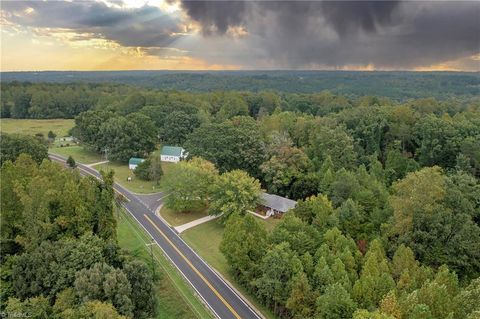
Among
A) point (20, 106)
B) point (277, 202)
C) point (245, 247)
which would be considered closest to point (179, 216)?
point (277, 202)

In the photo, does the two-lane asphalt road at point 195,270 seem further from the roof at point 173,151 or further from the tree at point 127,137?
the roof at point 173,151

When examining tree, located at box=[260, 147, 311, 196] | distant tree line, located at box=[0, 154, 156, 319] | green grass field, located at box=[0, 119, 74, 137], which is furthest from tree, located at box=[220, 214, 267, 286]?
green grass field, located at box=[0, 119, 74, 137]

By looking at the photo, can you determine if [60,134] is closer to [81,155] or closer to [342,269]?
[81,155]

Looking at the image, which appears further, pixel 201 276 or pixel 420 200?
pixel 201 276

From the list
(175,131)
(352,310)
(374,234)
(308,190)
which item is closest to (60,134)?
(175,131)

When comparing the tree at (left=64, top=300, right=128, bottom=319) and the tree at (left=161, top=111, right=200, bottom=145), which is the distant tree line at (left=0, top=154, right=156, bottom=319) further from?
the tree at (left=161, top=111, right=200, bottom=145)

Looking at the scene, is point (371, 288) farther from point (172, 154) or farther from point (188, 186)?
point (172, 154)

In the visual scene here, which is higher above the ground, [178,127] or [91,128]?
[91,128]

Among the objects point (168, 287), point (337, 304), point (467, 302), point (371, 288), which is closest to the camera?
point (467, 302)
